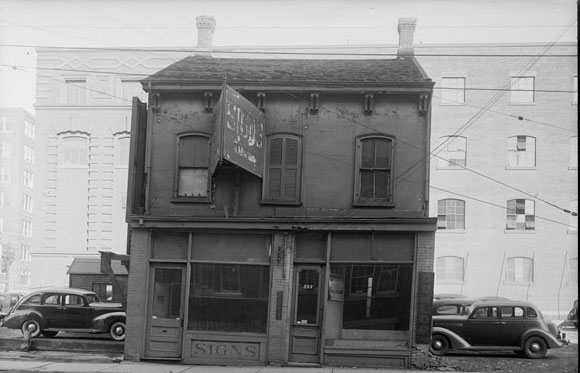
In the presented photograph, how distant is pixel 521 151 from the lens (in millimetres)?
16188

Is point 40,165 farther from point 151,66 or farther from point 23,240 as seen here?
point 151,66

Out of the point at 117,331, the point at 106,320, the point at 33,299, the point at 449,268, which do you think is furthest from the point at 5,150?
the point at 449,268

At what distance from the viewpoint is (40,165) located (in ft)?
53.7

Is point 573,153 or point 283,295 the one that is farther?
point 283,295

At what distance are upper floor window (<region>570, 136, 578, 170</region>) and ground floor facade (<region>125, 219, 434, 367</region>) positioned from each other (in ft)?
10.7

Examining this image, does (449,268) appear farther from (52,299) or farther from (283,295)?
(52,299)

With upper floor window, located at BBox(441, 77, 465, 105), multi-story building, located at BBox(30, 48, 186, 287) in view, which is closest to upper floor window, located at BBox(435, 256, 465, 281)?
upper floor window, located at BBox(441, 77, 465, 105)

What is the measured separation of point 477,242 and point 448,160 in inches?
80.2

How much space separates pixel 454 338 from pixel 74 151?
1042 cm

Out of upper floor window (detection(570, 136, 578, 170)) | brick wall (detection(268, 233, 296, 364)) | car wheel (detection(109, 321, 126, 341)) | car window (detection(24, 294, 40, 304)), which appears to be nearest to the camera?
upper floor window (detection(570, 136, 578, 170))

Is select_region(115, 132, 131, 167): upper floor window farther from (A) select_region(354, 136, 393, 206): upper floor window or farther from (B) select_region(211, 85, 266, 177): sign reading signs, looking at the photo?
(A) select_region(354, 136, 393, 206): upper floor window

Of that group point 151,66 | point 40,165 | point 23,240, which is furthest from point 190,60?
point 23,240

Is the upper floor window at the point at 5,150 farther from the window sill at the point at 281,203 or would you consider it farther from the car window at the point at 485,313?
the car window at the point at 485,313

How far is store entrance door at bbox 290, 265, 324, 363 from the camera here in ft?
50.6
